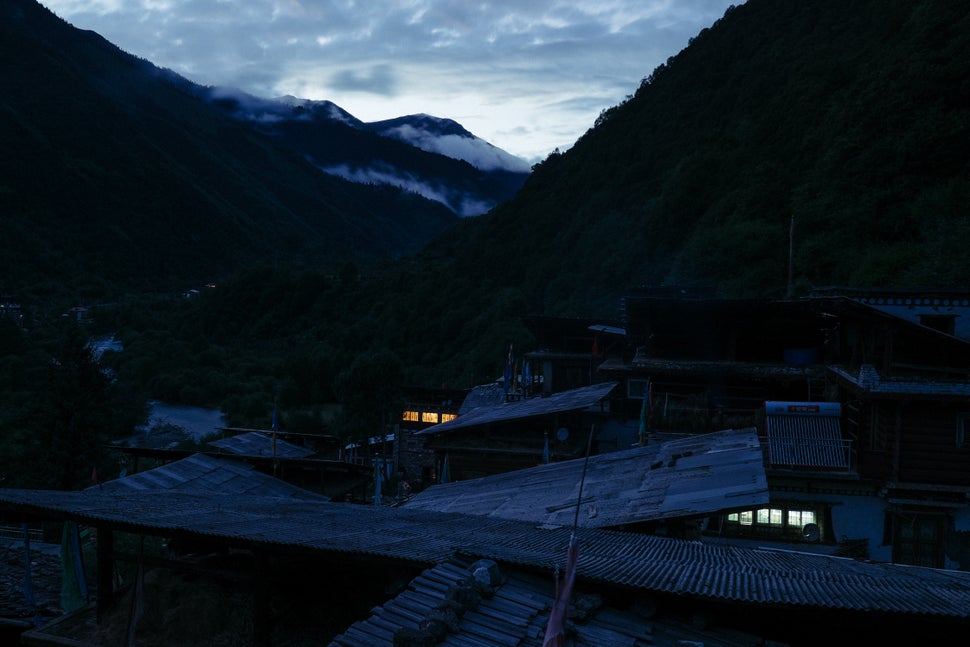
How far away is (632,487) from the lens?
14.8 metres

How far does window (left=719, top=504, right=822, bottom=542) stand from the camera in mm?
21812

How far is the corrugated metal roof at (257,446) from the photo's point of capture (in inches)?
1045

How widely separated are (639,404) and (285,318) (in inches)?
3838

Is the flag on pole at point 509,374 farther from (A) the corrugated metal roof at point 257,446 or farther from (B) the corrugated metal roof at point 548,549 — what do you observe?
(B) the corrugated metal roof at point 548,549

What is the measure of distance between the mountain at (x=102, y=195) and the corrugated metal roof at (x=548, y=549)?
104521 mm

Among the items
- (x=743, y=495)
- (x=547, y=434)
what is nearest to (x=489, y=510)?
(x=743, y=495)

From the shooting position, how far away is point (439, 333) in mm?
90375

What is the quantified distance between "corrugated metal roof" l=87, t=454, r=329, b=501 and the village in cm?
11

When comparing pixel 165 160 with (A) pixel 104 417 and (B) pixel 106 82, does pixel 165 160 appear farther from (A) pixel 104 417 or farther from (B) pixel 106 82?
(A) pixel 104 417

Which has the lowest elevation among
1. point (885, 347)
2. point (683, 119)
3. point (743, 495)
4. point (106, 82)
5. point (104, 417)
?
point (104, 417)

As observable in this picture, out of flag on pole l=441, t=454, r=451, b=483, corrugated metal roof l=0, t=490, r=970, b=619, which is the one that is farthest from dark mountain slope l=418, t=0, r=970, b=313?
corrugated metal roof l=0, t=490, r=970, b=619

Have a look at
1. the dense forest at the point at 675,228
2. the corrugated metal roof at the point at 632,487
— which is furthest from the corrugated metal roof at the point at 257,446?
the dense forest at the point at 675,228

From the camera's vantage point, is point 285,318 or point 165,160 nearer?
point 285,318

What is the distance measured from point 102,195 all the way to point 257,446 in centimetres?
12417
